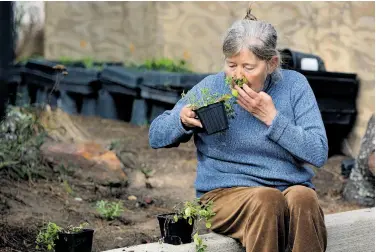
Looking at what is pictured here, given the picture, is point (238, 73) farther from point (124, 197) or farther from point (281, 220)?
point (124, 197)

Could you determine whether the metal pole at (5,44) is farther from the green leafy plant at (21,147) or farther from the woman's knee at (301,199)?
the green leafy plant at (21,147)

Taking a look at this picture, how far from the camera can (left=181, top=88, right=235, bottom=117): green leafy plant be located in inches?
124

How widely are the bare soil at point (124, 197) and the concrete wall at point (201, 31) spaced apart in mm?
904

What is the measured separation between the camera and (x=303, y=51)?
7051 mm

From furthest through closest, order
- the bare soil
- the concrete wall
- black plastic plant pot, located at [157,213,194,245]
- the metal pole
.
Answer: the concrete wall
the bare soil
black plastic plant pot, located at [157,213,194,245]
the metal pole

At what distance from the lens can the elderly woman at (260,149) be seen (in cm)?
299

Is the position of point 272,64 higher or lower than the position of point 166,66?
lower

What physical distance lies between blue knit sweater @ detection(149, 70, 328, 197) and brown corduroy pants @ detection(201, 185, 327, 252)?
141 mm

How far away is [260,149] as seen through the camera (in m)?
3.23

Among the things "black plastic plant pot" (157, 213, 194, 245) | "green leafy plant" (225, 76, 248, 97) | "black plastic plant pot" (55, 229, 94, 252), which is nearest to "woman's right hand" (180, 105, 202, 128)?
"green leafy plant" (225, 76, 248, 97)

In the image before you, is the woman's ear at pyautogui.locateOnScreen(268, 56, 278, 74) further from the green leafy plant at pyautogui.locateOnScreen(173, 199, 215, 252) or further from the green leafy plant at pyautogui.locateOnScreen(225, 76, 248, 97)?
the green leafy plant at pyautogui.locateOnScreen(173, 199, 215, 252)

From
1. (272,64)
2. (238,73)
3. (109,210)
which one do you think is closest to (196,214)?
(238,73)

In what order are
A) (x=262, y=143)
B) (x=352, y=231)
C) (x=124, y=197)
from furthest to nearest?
(x=124, y=197), (x=352, y=231), (x=262, y=143)

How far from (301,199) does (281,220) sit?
0.12 metres
